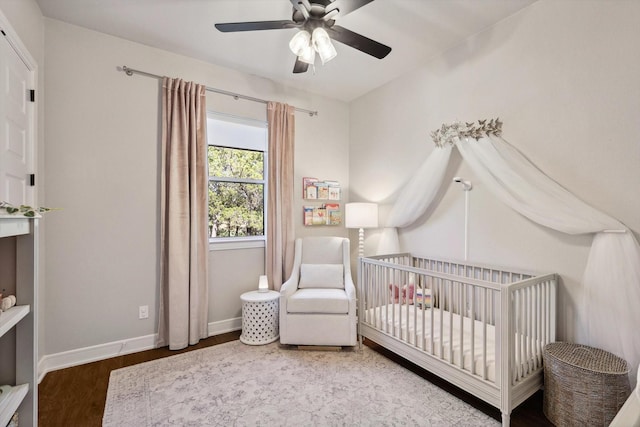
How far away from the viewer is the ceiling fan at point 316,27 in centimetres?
171

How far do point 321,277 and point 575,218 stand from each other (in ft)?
6.71

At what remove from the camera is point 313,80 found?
10.8ft

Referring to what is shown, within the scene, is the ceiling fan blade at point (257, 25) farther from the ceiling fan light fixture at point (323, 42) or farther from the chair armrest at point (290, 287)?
the chair armrest at point (290, 287)

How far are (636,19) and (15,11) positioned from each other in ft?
12.2

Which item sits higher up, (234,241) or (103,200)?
(103,200)

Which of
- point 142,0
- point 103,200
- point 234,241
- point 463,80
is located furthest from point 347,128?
point 103,200

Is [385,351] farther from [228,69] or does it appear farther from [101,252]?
[228,69]

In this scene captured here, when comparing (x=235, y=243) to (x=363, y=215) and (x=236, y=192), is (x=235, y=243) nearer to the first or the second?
(x=236, y=192)

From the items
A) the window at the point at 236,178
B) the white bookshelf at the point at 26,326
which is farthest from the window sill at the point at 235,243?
the white bookshelf at the point at 26,326

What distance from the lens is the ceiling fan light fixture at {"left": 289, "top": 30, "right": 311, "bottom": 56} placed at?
184 cm

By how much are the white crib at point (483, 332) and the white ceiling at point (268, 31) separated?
193cm

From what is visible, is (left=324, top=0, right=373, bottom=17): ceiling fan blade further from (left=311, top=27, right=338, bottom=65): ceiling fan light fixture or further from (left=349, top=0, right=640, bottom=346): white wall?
(left=349, top=0, right=640, bottom=346): white wall

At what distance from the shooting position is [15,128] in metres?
1.84

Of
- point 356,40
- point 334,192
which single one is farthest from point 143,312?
point 356,40
